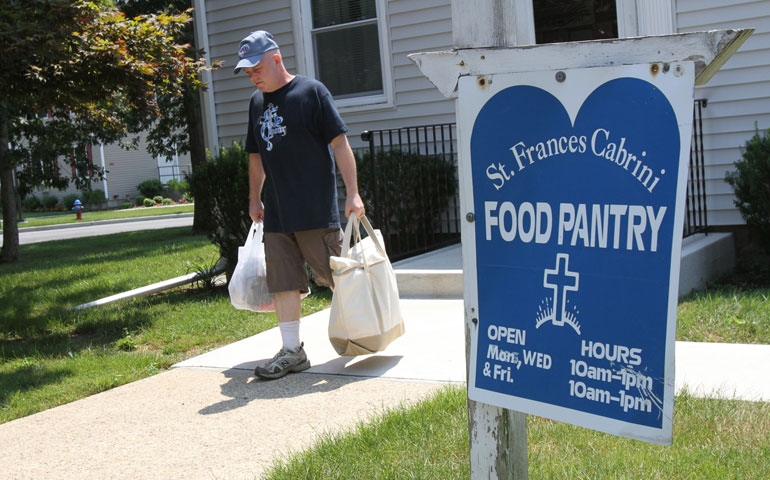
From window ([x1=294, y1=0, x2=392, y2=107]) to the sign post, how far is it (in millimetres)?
6802

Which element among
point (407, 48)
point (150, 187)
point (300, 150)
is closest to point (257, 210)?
point (300, 150)

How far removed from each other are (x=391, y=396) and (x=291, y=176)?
4.67 ft

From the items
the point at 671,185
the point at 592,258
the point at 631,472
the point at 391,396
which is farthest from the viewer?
the point at 391,396

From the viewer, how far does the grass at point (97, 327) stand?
4.96 metres

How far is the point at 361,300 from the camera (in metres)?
4.37

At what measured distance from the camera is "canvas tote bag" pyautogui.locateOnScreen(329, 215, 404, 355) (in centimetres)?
436

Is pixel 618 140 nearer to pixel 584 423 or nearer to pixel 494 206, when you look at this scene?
pixel 494 206

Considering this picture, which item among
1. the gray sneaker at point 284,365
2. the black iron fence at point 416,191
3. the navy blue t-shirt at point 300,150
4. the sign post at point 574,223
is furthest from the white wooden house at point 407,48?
the sign post at point 574,223

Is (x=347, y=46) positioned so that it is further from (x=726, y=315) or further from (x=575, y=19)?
(x=726, y=315)

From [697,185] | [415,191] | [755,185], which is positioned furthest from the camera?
[415,191]

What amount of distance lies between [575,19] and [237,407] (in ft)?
26.5

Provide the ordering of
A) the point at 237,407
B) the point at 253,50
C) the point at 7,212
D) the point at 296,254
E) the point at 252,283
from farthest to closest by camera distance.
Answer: the point at 7,212 → the point at 252,283 → the point at 296,254 → the point at 253,50 → the point at 237,407

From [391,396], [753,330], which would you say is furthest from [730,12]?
[391,396]

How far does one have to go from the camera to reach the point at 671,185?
6.00ft
